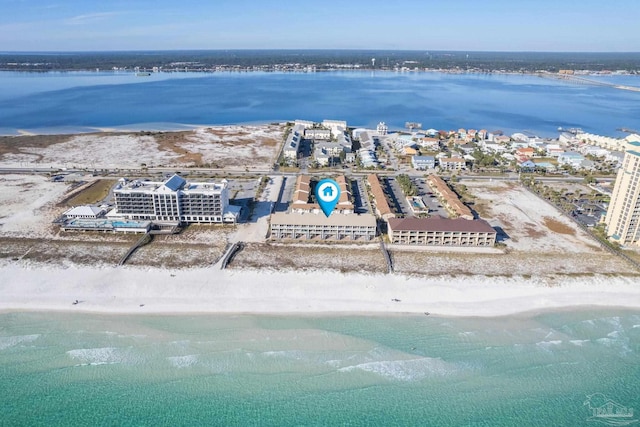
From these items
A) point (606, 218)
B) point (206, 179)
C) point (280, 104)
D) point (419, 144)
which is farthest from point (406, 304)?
point (280, 104)

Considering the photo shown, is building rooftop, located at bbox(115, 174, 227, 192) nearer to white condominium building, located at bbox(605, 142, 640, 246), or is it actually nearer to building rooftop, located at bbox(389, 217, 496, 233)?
building rooftop, located at bbox(389, 217, 496, 233)

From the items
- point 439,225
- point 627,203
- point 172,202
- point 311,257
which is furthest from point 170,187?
point 627,203

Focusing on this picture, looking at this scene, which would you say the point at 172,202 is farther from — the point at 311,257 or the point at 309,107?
the point at 309,107

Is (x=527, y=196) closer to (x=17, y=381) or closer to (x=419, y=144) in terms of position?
(x=419, y=144)

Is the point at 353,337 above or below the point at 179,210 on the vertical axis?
below

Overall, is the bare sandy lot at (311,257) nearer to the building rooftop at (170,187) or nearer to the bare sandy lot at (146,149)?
the building rooftop at (170,187)

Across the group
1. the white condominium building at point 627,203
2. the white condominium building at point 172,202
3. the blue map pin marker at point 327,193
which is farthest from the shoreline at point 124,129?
the white condominium building at point 627,203
